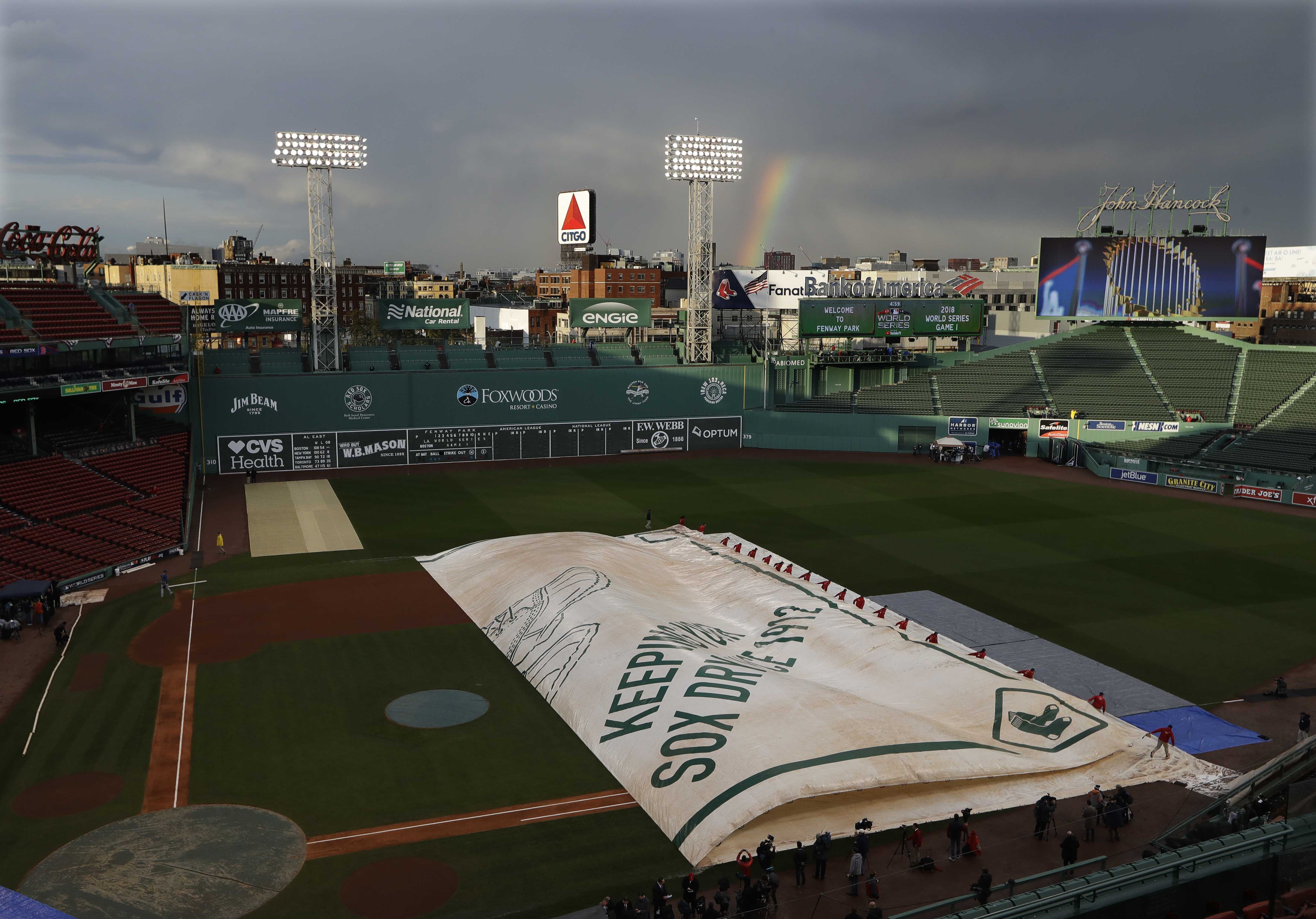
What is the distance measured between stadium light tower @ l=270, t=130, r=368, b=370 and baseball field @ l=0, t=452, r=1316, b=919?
1291 cm

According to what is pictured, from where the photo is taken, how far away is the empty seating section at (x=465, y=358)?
64438mm

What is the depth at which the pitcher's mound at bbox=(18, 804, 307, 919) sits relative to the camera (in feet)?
56.6

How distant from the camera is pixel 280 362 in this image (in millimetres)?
60406

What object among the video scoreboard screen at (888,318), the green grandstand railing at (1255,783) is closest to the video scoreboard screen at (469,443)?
the video scoreboard screen at (888,318)

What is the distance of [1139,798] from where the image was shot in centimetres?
2097

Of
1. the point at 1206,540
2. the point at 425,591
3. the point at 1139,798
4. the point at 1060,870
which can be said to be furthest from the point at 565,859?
the point at 1206,540

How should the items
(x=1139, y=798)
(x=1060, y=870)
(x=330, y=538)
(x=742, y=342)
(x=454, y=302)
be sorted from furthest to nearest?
(x=742, y=342), (x=454, y=302), (x=330, y=538), (x=1139, y=798), (x=1060, y=870)

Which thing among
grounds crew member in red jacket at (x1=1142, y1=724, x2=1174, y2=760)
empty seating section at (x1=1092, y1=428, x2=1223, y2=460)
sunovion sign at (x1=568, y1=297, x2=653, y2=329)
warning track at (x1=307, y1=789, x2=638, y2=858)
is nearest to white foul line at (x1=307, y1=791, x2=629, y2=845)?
warning track at (x1=307, y1=789, x2=638, y2=858)

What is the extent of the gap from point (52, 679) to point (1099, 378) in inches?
2592

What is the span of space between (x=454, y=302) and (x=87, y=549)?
111 ft

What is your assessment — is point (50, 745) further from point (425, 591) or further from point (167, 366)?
point (167, 366)

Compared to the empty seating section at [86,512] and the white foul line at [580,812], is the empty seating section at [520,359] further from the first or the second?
the white foul line at [580,812]

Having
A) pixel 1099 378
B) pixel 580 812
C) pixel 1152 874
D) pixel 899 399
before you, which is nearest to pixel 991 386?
pixel 899 399

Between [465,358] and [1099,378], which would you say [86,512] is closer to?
[465,358]
